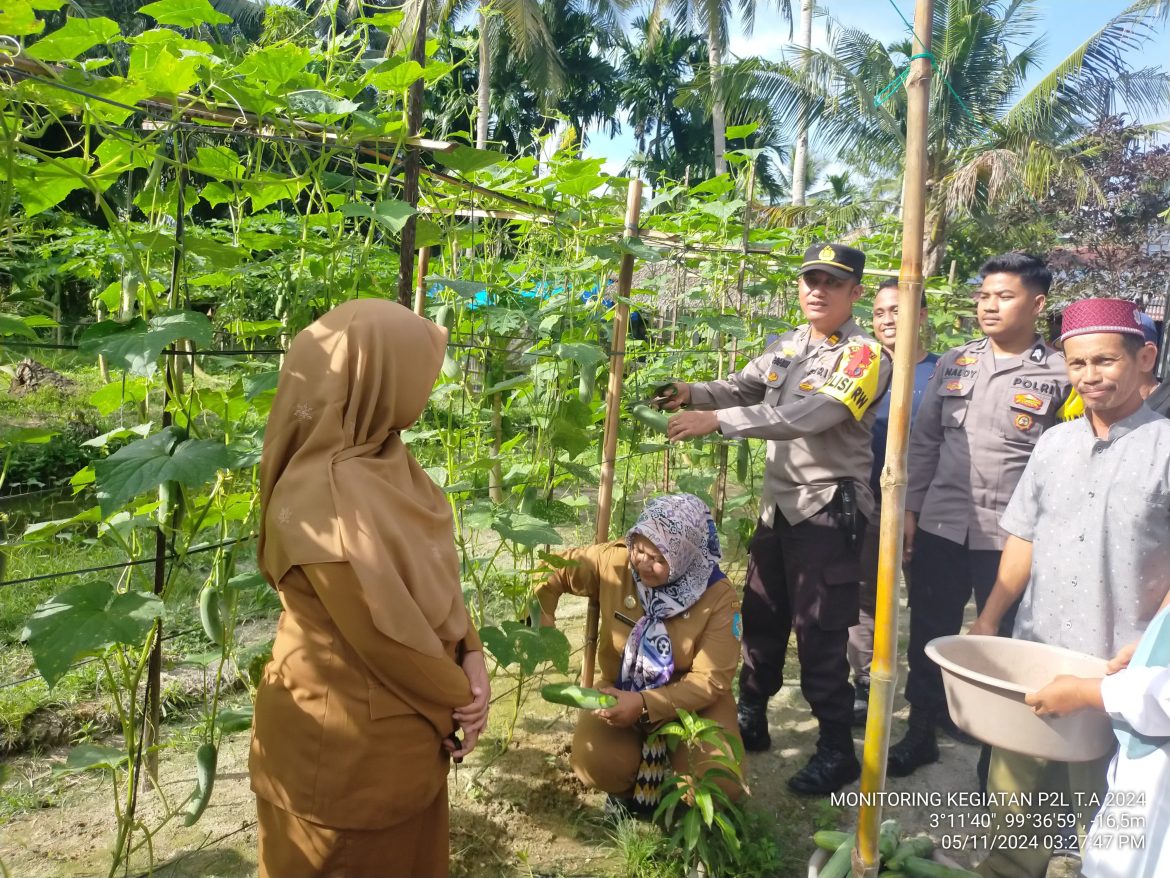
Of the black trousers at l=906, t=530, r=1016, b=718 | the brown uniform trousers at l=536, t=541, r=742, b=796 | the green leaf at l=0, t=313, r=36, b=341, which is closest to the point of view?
the green leaf at l=0, t=313, r=36, b=341

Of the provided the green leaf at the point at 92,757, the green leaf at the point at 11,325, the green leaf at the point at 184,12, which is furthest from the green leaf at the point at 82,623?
the green leaf at the point at 184,12

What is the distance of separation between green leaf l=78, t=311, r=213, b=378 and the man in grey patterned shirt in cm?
190

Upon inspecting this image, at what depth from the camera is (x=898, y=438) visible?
143cm

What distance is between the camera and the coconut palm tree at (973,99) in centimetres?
1317

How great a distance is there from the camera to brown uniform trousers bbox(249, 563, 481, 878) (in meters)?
1.44

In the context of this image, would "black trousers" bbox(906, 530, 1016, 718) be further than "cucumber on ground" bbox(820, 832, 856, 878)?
Yes

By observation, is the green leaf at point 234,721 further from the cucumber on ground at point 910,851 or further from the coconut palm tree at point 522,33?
the coconut palm tree at point 522,33

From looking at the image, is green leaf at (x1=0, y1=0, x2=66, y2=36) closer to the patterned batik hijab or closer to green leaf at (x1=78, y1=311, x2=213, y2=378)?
green leaf at (x1=78, y1=311, x2=213, y2=378)

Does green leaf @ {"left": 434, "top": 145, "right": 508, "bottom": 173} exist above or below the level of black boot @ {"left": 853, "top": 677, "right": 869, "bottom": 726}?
above

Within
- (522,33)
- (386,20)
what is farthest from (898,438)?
(522,33)

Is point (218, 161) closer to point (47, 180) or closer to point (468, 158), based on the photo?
point (47, 180)

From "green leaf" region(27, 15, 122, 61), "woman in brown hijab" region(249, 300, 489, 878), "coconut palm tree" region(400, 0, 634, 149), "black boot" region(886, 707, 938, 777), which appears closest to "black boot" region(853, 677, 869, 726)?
"black boot" region(886, 707, 938, 777)

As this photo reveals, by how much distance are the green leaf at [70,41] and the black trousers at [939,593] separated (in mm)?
2672

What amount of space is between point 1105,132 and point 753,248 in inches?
558
